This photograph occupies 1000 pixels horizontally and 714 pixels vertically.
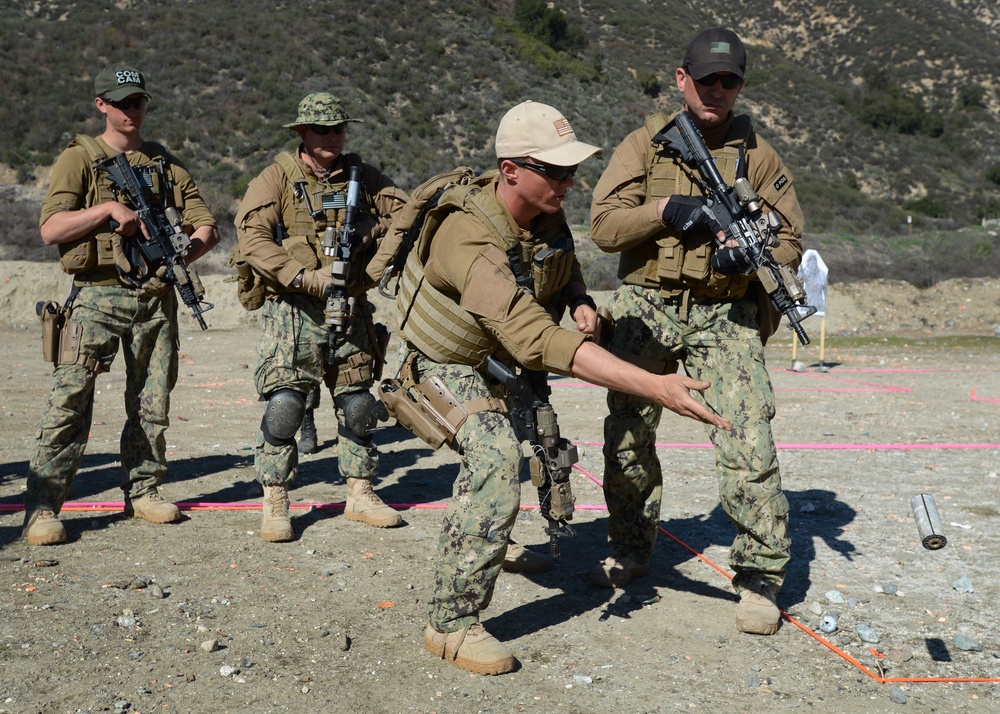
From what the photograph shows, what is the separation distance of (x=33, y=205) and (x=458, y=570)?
23.4 metres

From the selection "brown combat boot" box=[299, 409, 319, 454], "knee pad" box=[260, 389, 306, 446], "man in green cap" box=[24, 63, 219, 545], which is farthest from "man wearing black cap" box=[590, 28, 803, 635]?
"brown combat boot" box=[299, 409, 319, 454]

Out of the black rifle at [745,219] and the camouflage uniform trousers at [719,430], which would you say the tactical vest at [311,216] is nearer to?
the camouflage uniform trousers at [719,430]

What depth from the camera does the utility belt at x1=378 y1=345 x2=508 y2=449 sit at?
368 centimetres

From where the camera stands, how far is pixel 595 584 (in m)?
4.67

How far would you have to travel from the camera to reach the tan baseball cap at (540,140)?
3.44m

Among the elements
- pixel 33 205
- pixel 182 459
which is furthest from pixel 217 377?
pixel 33 205

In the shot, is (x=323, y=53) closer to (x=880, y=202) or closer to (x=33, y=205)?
(x=33, y=205)

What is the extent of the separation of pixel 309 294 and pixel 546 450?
7.37 ft

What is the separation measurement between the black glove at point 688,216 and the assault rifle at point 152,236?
262 centimetres

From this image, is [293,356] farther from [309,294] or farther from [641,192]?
[641,192]

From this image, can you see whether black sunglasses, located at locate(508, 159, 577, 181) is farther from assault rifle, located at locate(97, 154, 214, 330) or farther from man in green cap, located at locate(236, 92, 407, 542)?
assault rifle, located at locate(97, 154, 214, 330)

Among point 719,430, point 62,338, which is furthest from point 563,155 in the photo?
point 62,338

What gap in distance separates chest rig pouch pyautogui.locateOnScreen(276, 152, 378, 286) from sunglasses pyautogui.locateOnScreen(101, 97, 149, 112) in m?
0.78

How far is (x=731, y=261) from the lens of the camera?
4.01m
